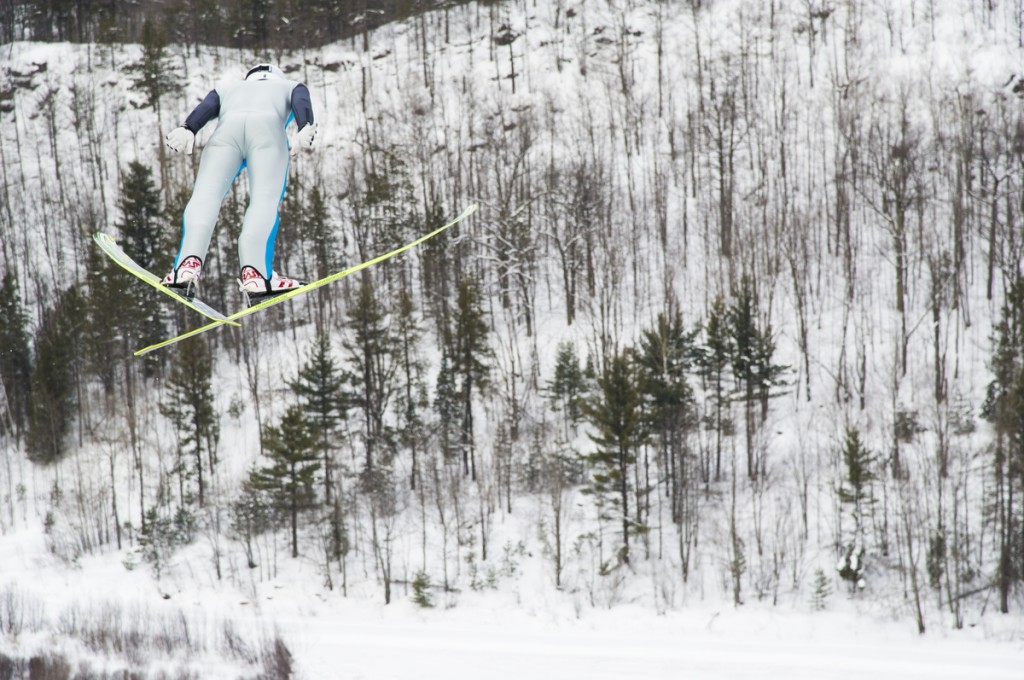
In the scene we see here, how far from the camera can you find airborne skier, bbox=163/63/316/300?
6.11 meters

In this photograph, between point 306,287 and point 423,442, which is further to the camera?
point 423,442

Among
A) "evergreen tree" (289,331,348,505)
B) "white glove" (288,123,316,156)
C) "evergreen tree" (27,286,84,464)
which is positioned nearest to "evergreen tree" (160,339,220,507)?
"evergreen tree" (289,331,348,505)

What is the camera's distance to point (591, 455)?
2839 centimetres

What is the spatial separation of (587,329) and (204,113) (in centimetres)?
3179

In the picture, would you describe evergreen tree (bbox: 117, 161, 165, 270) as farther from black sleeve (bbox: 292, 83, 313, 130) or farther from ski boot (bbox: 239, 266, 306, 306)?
black sleeve (bbox: 292, 83, 313, 130)

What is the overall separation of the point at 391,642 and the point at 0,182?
145 ft

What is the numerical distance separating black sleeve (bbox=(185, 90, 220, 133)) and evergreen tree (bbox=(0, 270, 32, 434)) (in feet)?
120

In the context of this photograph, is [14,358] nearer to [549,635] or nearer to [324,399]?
[324,399]

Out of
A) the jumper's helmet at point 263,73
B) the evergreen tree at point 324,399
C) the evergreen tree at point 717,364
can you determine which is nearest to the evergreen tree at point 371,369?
the evergreen tree at point 324,399

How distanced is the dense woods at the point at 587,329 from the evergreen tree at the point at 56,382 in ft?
0.47

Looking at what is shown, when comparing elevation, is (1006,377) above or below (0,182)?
below

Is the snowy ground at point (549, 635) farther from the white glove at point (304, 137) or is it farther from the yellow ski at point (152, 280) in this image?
the white glove at point (304, 137)

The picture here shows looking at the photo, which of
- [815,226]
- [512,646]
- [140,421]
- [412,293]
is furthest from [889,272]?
[140,421]

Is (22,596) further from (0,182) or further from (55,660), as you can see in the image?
(0,182)
